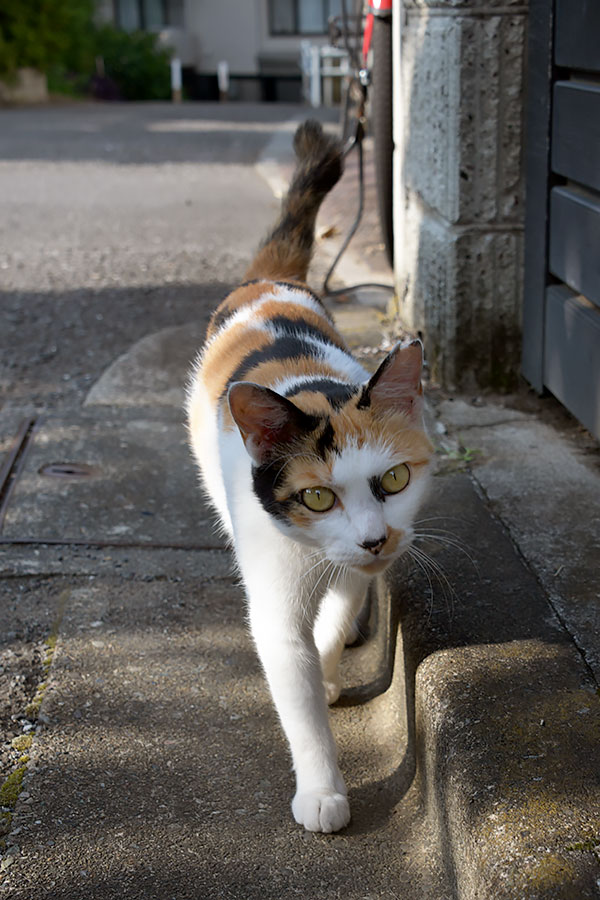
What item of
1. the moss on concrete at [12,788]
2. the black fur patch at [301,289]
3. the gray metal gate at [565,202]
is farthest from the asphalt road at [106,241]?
the moss on concrete at [12,788]

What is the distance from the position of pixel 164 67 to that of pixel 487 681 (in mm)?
26929

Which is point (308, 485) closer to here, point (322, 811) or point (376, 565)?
point (376, 565)

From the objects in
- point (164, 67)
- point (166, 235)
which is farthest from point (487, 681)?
point (164, 67)

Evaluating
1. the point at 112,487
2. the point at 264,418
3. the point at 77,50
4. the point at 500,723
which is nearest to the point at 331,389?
the point at 264,418

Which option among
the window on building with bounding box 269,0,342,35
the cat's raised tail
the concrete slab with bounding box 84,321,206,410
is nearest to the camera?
the cat's raised tail

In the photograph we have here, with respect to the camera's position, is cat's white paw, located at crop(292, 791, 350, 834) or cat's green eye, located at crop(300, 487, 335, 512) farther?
cat's white paw, located at crop(292, 791, 350, 834)

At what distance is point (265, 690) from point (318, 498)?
2.99ft

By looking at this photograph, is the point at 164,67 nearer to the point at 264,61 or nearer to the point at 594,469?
the point at 264,61

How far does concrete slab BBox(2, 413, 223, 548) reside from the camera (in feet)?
10.6

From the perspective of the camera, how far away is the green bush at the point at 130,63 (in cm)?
2548

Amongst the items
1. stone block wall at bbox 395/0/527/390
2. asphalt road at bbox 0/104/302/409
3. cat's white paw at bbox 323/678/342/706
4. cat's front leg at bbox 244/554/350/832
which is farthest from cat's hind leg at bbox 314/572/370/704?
asphalt road at bbox 0/104/302/409

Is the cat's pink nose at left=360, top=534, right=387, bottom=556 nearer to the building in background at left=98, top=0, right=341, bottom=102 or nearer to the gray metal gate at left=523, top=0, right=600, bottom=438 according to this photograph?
the gray metal gate at left=523, top=0, right=600, bottom=438

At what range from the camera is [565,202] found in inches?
120

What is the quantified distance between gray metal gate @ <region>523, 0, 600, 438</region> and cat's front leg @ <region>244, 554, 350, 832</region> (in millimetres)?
1317
